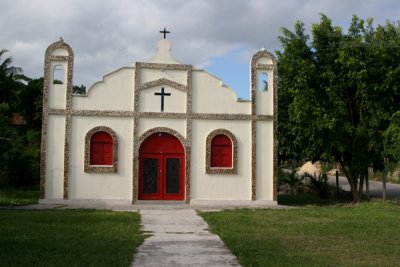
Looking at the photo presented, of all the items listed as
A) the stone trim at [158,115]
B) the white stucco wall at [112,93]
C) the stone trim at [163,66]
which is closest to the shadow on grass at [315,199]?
the stone trim at [158,115]

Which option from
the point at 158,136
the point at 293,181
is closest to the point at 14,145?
the point at 158,136

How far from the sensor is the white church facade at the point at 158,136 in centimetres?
2053

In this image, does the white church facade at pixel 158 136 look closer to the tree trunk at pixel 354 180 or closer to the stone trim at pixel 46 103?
the stone trim at pixel 46 103

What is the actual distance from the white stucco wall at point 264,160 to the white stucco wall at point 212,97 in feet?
3.22

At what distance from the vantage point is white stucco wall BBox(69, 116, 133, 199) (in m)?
20.5

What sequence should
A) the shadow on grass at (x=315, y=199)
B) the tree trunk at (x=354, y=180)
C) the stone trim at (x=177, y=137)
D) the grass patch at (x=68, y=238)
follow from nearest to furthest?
the grass patch at (x=68, y=238) → the stone trim at (x=177, y=137) → the tree trunk at (x=354, y=180) → the shadow on grass at (x=315, y=199)

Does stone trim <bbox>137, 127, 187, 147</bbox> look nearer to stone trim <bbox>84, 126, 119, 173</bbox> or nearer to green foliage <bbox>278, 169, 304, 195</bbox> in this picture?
stone trim <bbox>84, 126, 119, 173</bbox>

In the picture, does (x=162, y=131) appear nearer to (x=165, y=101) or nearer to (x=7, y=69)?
(x=165, y=101)

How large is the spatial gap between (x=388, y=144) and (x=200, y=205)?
7.72m

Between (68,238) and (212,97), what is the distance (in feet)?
37.3

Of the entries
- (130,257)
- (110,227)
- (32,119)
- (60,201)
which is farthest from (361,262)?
(32,119)

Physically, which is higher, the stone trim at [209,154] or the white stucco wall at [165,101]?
the white stucco wall at [165,101]

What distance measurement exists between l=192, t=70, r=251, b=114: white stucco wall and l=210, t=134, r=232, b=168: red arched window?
1104mm

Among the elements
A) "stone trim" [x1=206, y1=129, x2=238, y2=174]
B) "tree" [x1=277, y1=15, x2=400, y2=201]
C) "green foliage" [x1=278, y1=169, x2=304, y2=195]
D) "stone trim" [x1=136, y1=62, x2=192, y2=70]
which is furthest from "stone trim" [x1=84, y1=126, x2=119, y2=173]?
"green foliage" [x1=278, y1=169, x2=304, y2=195]
